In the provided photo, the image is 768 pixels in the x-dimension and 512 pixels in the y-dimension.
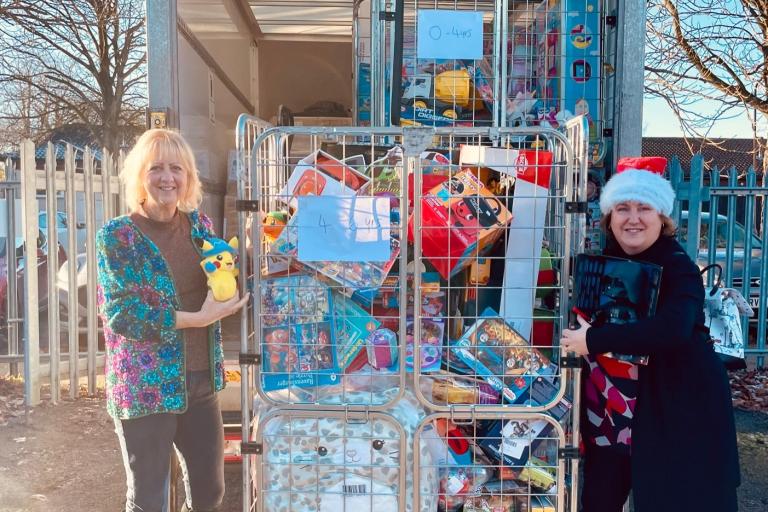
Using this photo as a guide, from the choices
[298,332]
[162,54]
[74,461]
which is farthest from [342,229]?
[74,461]

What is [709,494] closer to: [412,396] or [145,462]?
[412,396]

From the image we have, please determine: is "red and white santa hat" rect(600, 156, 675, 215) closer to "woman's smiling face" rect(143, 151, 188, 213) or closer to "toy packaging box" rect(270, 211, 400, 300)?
"toy packaging box" rect(270, 211, 400, 300)

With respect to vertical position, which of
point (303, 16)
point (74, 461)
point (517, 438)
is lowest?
point (74, 461)

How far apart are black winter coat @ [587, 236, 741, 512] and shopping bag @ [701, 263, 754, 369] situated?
0.24 meters

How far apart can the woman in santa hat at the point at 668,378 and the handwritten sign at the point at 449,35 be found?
1.06 meters

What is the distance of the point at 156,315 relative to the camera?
223cm

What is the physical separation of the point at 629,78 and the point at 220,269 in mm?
2033

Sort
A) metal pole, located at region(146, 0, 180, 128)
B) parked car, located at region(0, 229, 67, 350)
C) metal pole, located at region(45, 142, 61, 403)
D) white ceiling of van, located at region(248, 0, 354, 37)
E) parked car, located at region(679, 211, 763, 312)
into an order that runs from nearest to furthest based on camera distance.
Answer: metal pole, located at region(146, 0, 180, 128)
metal pole, located at region(45, 142, 61, 403)
white ceiling of van, located at region(248, 0, 354, 37)
parked car, located at region(0, 229, 67, 350)
parked car, located at region(679, 211, 763, 312)

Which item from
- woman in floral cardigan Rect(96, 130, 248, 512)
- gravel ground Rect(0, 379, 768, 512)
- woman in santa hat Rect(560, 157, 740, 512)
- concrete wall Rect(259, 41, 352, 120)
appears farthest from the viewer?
concrete wall Rect(259, 41, 352, 120)

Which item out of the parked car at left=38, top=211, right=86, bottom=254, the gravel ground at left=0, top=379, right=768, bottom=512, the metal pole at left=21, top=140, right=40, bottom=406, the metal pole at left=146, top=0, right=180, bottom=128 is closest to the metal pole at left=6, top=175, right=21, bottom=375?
the parked car at left=38, top=211, right=86, bottom=254

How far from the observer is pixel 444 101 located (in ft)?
10.9

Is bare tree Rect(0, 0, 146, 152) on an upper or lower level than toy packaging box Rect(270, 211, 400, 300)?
upper

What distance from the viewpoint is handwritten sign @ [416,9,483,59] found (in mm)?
2928

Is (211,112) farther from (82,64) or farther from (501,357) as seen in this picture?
(82,64)
